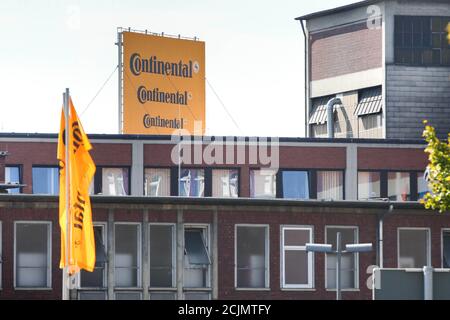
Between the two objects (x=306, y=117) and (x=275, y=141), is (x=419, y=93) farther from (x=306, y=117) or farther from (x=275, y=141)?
(x=275, y=141)

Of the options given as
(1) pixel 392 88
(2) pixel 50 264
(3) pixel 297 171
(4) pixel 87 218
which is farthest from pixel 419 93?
(4) pixel 87 218

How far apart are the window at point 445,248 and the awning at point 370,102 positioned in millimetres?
18893

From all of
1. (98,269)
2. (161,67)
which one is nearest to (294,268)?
(98,269)

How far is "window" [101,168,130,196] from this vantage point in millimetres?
59531

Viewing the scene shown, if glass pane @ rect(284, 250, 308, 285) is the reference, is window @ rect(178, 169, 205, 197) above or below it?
above

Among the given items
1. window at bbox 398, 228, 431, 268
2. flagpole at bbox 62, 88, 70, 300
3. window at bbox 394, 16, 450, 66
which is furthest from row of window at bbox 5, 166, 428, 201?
flagpole at bbox 62, 88, 70, 300

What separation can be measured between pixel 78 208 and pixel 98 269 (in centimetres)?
2232

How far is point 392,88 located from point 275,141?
12.7 meters

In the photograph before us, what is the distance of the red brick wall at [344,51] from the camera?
71.2 m

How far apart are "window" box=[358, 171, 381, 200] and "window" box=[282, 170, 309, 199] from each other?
2.49m

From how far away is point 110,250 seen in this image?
49375mm

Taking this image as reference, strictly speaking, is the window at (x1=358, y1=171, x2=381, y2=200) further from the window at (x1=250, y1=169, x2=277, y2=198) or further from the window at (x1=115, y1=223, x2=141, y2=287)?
the window at (x1=115, y1=223, x2=141, y2=287)

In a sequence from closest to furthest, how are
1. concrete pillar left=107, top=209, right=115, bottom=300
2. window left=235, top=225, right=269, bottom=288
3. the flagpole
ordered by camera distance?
the flagpole
concrete pillar left=107, top=209, right=115, bottom=300
window left=235, top=225, right=269, bottom=288

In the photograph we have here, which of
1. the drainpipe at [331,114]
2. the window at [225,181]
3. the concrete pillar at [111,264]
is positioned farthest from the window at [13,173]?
the drainpipe at [331,114]
